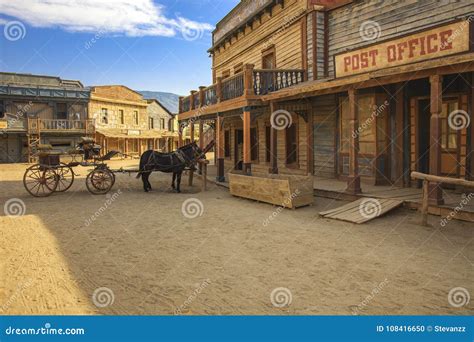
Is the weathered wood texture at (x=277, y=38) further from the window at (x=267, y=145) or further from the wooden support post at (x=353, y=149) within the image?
the wooden support post at (x=353, y=149)

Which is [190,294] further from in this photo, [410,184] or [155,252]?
[410,184]

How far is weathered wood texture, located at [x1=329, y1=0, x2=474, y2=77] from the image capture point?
29.8 feet

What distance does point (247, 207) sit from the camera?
32.2 feet

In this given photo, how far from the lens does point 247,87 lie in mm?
12727

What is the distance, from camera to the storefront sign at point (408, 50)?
7.17 metres

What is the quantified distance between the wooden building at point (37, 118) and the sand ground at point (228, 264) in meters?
26.6

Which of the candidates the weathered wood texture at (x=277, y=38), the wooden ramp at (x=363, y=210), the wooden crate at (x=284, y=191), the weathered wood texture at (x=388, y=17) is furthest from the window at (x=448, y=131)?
the weathered wood texture at (x=277, y=38)

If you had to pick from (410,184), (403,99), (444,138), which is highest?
(403,99)

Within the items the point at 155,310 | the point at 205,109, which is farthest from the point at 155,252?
the point at 205,109

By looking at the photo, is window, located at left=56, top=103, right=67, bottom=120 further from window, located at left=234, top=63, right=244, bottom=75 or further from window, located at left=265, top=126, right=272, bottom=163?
window, located at left=265, top=126, right=272, bottom=163

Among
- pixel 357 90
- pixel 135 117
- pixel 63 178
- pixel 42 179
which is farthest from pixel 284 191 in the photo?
pixel 135 117

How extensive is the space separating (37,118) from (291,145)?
26.1 meters

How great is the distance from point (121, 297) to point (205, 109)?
42.7ft

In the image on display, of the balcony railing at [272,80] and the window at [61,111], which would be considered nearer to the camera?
the balcony railing at [272,80]
